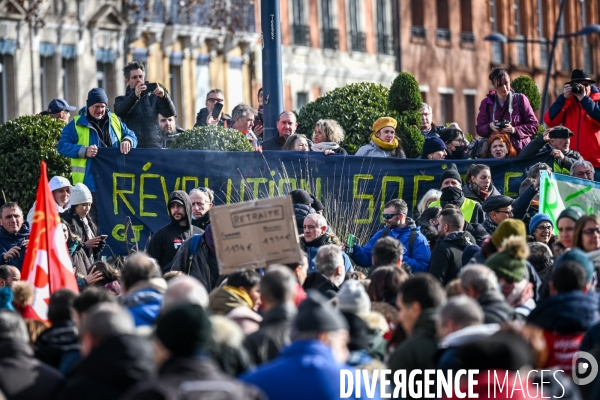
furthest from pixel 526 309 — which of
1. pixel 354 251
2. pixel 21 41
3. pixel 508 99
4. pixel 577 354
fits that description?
pixel 21 41

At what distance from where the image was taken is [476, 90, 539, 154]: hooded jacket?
18266mm

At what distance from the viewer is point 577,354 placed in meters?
10.1

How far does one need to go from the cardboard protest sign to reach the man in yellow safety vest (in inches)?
148

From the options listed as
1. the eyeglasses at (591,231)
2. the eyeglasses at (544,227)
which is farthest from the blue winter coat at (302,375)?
the eyeglasses at (544,227)

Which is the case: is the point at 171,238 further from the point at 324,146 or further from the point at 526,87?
the point at 526,87

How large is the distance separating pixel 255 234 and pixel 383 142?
16.0ft

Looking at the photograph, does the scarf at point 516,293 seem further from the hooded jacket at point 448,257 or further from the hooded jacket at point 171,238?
the hooded jacket at point 171,238

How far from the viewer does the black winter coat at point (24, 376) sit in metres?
9.11

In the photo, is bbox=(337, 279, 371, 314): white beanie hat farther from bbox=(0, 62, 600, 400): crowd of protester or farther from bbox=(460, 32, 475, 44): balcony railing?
bbox=(460, 32, 475, 44): balcony railing

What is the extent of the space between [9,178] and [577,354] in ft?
30.3

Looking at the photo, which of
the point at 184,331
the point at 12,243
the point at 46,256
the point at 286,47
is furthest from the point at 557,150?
the point at 286,47

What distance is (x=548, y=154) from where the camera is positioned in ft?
57.0

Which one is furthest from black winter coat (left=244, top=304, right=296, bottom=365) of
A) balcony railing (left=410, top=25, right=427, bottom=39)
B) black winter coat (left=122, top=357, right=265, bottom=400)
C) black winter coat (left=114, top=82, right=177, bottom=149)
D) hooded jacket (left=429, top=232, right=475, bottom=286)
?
balcony railing (left=410, top=25, right=427, bottom=39)

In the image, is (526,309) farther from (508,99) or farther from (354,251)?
(508,99)
